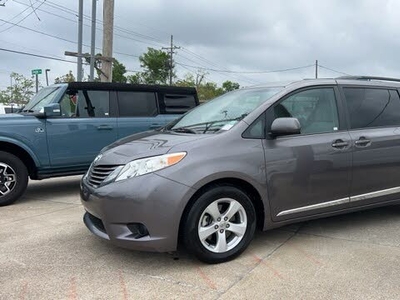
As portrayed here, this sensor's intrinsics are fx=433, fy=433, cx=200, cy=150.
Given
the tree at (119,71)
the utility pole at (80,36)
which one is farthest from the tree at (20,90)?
the utility pole at (80,36)

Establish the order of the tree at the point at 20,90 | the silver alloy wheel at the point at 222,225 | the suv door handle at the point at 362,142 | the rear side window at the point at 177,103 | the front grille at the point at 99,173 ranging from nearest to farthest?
the silver alloy wheel at the point at 222,225 < the front grille at the point at 99,173 < the suv door handle at the point at 362,142 < the rear side window at the point at 177,103 < the tree at the point at 20,90

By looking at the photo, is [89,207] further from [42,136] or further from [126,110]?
[126,110]

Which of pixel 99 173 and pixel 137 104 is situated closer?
pixel 99 173

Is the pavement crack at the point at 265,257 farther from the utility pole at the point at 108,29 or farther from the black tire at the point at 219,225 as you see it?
the utility pole at the point at 108,29

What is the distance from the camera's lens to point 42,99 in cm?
707

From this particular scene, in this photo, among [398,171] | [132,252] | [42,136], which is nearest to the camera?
[132,252]

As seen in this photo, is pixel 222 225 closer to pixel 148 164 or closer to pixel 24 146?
pixel 148 164

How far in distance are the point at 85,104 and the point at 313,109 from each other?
3.92m

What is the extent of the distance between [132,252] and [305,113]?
2.22 metres

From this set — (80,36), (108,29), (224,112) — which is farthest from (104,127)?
(80,36)

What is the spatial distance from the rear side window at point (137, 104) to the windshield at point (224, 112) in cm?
256

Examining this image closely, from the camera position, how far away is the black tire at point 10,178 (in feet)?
20.1

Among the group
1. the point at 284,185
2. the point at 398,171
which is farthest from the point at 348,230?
the point at 284,185

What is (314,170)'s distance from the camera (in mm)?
4223
